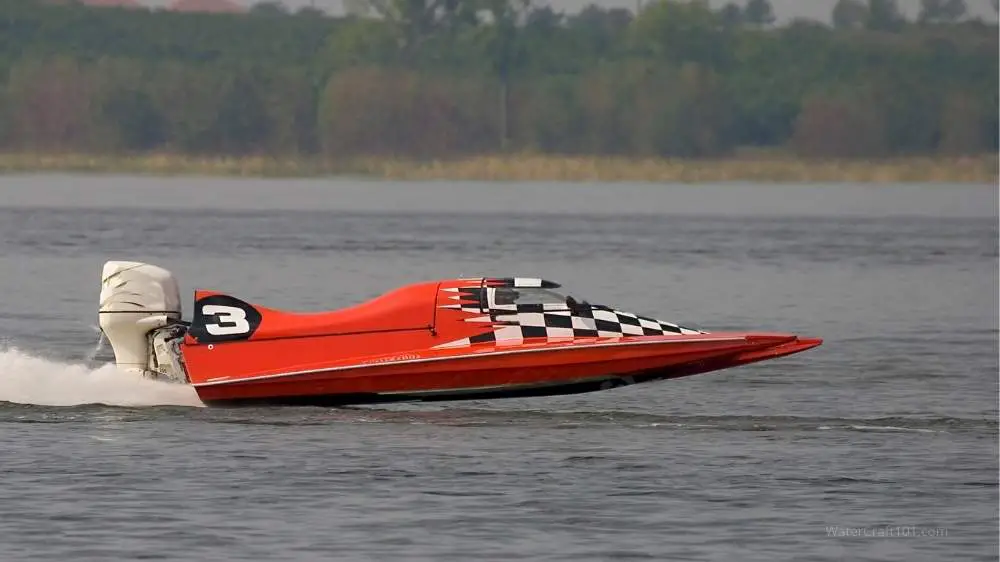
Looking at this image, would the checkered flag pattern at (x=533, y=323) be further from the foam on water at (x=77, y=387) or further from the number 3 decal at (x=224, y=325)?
the foam on water at (x=77, y=387)

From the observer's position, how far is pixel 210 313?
71.6 ft

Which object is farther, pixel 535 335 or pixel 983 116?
pixel 983 116

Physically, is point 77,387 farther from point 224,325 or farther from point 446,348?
point 446,348

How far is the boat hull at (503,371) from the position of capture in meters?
21.5

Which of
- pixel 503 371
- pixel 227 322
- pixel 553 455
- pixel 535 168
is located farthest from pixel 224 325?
pixel 535 168

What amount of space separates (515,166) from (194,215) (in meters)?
75.9

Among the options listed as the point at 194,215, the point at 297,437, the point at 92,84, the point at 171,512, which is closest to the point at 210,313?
the point at 297,437

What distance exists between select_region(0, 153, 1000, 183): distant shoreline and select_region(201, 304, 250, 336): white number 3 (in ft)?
424

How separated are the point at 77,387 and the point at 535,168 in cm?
13229

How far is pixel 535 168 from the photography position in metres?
155

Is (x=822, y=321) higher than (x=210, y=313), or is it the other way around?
(x=210, y=313)

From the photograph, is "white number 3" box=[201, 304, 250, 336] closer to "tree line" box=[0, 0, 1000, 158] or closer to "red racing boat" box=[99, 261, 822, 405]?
"red racing boat" box=[99, 261, 822, 405]

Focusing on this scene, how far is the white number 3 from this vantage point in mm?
21797

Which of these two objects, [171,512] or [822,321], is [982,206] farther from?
[171,512]
